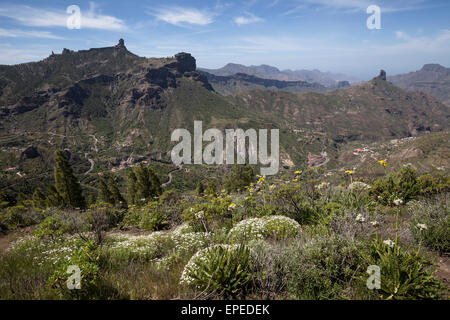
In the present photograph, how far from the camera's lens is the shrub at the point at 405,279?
330cm

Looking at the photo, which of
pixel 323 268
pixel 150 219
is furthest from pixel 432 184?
pixel 150 219

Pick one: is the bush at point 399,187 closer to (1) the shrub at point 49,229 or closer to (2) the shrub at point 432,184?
(2) the shrub at point 432,184

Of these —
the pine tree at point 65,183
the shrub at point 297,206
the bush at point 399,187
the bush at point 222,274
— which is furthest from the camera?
the pine tree at point 65,183

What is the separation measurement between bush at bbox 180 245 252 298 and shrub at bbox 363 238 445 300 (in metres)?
2.18

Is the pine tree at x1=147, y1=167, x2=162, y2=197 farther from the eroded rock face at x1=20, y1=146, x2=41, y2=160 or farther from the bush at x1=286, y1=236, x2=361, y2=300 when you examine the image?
the eroded rock face at x1=20, y1=146, x2=41, y2=160

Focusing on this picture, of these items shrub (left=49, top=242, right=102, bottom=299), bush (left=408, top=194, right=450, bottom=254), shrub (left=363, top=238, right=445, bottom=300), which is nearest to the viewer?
shrub (left=363, top=238, right=445, bottom=300)

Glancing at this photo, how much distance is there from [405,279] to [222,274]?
2992 millimetres

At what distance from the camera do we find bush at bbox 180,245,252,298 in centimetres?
376

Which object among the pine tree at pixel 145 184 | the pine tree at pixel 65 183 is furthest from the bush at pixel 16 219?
the pine tree at pixel 65 183

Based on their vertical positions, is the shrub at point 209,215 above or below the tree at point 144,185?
above

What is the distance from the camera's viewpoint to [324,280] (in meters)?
3.95

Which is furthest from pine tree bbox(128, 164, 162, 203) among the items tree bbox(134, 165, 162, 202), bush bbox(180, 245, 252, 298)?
bush bbox(180, 245, 252, 298)

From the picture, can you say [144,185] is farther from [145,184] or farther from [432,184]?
[432,184]

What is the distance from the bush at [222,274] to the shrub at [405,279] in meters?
2.18
